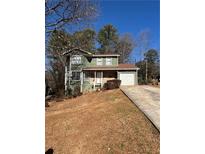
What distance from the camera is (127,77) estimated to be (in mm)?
13539

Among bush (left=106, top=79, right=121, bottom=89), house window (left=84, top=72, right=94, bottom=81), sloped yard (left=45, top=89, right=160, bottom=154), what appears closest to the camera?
sloped yard (left=45, top=89, right=160, bottom=154)

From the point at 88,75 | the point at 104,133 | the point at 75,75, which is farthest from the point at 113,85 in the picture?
the point at 104,133

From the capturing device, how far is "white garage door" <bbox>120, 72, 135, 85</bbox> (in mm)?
13508

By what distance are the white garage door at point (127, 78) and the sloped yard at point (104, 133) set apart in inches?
295

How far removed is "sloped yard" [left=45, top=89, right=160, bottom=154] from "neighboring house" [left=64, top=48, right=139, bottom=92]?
24.3ft

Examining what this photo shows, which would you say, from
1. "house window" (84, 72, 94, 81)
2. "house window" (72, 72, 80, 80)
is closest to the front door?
"house window" (84, 72, 94, 81)

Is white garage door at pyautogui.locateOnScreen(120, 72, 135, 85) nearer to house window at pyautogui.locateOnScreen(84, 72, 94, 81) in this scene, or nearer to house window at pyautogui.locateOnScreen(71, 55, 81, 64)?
house window at pyautogui.locateOnScreen(84, 72, 94, 81)

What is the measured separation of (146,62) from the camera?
17.2 m

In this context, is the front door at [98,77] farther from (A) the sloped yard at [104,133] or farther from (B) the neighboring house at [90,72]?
(A) the sloped yard at [104,133]

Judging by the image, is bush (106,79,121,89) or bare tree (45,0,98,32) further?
bush (106,79,121,89)

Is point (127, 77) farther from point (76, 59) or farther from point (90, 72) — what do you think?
point (76, 59)

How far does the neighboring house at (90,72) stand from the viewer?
13.4 m

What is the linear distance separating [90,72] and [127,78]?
7.53ft
